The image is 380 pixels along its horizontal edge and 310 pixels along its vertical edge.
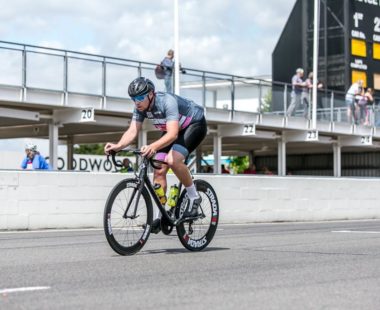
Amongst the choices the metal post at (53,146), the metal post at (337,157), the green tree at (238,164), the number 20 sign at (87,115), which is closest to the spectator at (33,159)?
the number 20 sign at (87,115)

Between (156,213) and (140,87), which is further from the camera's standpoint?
(156,213)

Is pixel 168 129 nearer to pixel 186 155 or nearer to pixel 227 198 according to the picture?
pixel 186 155

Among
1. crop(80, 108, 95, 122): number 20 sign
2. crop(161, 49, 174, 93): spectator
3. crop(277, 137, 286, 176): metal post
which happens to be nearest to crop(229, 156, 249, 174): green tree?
crop(277, 137, 286, 176): metal post

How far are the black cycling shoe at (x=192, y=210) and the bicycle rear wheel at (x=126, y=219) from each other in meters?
0.51

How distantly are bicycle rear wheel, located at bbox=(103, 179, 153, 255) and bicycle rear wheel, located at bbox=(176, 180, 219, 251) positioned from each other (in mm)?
501

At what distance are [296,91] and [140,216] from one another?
21.8 meters

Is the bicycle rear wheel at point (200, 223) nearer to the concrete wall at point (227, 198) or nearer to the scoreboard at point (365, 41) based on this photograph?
the concrete wall at point (227, 198)

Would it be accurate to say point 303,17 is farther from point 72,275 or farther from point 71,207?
point 72,275

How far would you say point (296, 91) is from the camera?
29.5 meters

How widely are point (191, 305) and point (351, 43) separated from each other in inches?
1187

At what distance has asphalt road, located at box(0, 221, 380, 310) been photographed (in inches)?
221

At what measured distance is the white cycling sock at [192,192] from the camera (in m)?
8.84

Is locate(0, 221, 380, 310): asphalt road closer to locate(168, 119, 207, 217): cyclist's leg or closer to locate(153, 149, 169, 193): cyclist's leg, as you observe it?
locate(168, 119, 207, 217): cyclist's leg

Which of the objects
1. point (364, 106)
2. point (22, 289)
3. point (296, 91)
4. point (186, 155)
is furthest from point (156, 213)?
point (364, 106)
